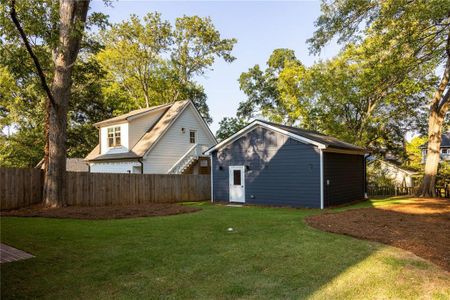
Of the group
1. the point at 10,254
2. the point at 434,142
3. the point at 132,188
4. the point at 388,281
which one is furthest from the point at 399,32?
the point at 10,254

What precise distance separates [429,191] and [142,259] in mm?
17244

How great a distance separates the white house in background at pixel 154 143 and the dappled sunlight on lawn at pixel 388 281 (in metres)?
17.2

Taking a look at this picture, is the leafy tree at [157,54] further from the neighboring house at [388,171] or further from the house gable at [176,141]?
the neighboring house at [388,171]

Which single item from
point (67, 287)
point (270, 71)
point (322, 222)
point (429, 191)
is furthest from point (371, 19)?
point (270, 71)

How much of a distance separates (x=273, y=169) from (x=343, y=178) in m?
3.61

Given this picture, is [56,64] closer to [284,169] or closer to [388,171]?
[284,169]

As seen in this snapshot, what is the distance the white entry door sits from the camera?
16.8m

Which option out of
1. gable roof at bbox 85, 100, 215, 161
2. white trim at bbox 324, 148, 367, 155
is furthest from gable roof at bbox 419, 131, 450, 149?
gable roof at bbox 85, 100, 215, 161

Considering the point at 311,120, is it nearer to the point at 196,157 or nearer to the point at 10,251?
the point at 196,157

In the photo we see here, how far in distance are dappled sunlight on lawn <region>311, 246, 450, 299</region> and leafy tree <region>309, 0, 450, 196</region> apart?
11.6m

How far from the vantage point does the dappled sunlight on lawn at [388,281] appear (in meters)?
3.90

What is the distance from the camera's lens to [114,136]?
23.0m

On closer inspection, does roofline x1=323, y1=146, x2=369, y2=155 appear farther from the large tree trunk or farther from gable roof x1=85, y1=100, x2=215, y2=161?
gable roof x1=85, y1=100, x2=215, y2=161

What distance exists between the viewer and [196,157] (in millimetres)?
23047
